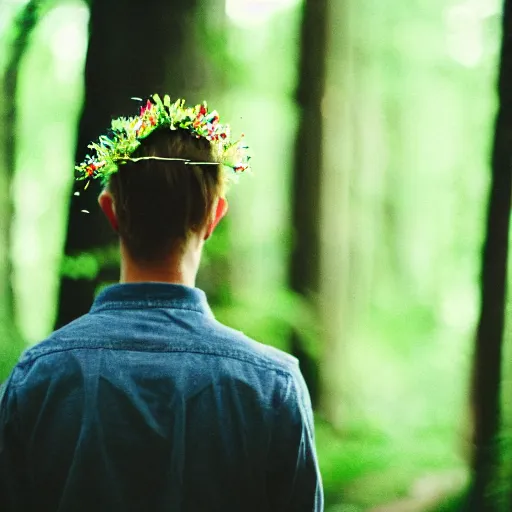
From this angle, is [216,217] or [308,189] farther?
[308,189]

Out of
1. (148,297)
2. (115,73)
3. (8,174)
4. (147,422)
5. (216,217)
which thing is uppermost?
(115,73)

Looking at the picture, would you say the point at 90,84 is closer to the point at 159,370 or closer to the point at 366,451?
the point at 159,370

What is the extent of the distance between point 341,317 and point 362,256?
1.88m

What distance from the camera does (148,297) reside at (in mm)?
1297

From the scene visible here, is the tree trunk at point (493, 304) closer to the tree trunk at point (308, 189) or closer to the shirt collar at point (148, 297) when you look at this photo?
the tree trunk at point (308, 189)

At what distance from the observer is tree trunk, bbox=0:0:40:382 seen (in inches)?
161

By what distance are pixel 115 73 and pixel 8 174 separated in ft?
11.3

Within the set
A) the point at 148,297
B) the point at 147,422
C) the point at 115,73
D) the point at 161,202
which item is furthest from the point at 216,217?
the point at 115,73

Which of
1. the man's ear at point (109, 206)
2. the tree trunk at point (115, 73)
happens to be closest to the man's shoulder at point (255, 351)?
the man's ear at point (109, 206)

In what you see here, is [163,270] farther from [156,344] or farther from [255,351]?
[255,351]

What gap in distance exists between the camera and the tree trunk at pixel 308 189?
371 centimetres

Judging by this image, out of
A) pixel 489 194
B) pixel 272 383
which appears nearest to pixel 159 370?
pixel 272 383

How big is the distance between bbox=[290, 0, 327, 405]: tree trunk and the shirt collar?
95.6 inches

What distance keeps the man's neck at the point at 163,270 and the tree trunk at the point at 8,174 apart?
9.36ft
